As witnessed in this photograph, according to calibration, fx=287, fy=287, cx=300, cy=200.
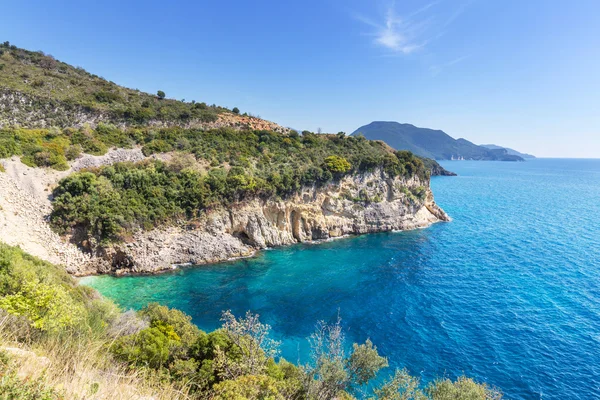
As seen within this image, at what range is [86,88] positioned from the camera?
52406 millimetres

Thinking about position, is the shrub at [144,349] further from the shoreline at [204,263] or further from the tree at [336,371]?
the shoreline at [204,263]

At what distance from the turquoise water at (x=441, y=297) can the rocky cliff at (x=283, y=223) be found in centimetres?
221

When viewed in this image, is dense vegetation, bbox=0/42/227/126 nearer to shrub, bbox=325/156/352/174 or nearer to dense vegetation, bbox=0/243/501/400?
shrub, bbox=325/156/352/174

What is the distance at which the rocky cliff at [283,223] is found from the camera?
31719mm

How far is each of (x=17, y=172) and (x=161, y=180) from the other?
13610 millimetres

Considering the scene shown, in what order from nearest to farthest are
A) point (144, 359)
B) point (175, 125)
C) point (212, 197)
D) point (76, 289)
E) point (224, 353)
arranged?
point (144, 359) < point (224, 353) < point (76, 289) < point (212, 197) < point (175, 125)

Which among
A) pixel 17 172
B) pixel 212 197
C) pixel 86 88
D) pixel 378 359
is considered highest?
pixel 86 88

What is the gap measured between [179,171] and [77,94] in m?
27.8

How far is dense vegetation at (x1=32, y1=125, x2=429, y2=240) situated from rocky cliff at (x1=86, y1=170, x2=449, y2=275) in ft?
5.21

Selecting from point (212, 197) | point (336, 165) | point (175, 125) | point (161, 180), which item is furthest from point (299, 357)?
point (175, 125)

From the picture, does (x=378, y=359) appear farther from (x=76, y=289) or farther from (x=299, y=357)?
(x=76, y=289)

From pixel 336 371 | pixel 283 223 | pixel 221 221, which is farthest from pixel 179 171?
pixel 336 371

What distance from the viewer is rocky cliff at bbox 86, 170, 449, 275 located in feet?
104

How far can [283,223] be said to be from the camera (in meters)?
43.1
